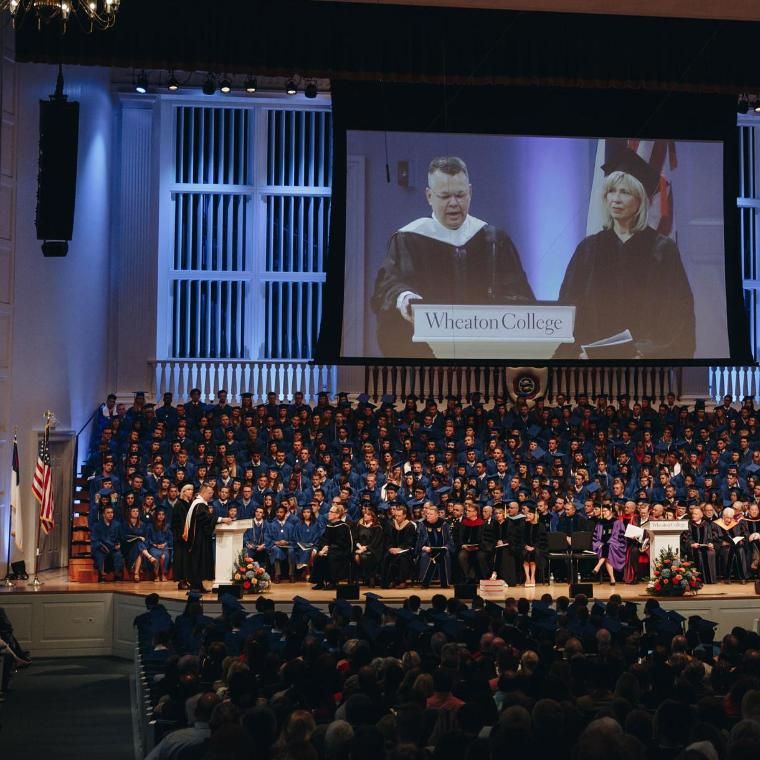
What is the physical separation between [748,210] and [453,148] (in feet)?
21.4

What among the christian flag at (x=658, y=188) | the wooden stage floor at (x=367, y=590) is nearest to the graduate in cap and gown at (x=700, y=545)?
the wooden stage floor at (x=367, y=590)

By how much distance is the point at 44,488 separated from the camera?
17.0 metres

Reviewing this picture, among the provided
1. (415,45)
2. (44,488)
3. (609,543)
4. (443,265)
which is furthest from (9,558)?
(415,45)

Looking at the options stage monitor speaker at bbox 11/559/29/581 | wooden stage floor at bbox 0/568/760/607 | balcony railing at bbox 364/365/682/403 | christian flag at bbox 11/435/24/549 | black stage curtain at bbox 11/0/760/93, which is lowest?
wooden stage floor at bbox 0/568/760/607

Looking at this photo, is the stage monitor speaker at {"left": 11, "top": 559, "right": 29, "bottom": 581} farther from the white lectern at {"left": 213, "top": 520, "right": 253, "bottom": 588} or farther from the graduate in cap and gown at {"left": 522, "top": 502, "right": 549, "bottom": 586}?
the graduate in cap and gown at {"left": 522, "top": 502, "right": 549, "bottom": 586}

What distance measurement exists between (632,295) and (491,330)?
2.40 meters

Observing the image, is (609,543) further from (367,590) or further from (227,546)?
(227,546)

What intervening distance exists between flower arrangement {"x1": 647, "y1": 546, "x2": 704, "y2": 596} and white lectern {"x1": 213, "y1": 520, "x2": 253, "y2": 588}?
201 inches

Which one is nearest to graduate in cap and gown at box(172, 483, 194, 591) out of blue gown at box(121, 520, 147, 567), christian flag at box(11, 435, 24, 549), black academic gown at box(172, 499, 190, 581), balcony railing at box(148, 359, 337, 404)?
black academic gown at box(172, 499, 190, 581)

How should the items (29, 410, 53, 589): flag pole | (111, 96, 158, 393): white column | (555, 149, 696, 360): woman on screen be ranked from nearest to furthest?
→ (29, 410, 53, 589): flag pole, (555, 149, 696, 360): woman on screen, (111, 96, 158, 393): white column

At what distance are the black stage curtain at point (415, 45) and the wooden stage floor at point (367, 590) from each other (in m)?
6.60

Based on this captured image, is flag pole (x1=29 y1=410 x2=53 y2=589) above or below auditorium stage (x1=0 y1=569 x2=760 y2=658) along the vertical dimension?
above

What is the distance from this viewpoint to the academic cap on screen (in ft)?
69.4

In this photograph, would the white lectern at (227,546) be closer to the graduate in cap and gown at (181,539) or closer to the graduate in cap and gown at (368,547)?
the graduate in cap and gown at (181,539)
